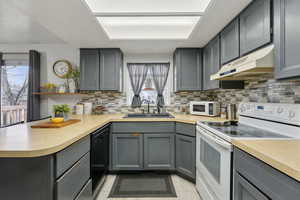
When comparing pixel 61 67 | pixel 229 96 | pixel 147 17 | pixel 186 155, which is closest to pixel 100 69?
pixel 61 67

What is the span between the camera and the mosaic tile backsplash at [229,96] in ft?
4.75

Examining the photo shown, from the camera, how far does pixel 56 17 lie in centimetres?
176

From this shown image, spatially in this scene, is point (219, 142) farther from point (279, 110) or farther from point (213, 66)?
point (213, 66)

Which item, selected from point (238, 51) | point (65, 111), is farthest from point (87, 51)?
point (238, 51)

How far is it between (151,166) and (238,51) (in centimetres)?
194

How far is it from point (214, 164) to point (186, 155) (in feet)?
2.47

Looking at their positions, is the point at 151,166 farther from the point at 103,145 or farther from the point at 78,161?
the point at 78,161

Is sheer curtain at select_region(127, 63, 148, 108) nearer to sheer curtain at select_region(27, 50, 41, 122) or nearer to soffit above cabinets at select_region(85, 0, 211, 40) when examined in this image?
soffit above cabinets at select_region(85, 0, 211, 40)

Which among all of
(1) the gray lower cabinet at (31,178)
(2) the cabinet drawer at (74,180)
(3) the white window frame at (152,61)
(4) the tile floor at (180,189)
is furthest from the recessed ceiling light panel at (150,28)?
(4) the tile floor at (180,189)

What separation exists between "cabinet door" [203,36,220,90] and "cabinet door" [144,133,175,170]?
1014 mm

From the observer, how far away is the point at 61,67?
9.86 feet

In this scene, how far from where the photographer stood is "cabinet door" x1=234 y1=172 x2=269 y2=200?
2.91 feet

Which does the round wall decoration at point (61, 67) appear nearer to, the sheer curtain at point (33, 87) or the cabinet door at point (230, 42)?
the sheer curtain at point (33, 87)

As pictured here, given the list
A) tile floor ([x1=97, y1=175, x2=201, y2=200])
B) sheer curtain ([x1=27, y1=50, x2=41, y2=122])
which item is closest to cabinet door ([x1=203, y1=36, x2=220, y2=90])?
tile floor ([x1=97, y1=175, x2=201, y2=200])
